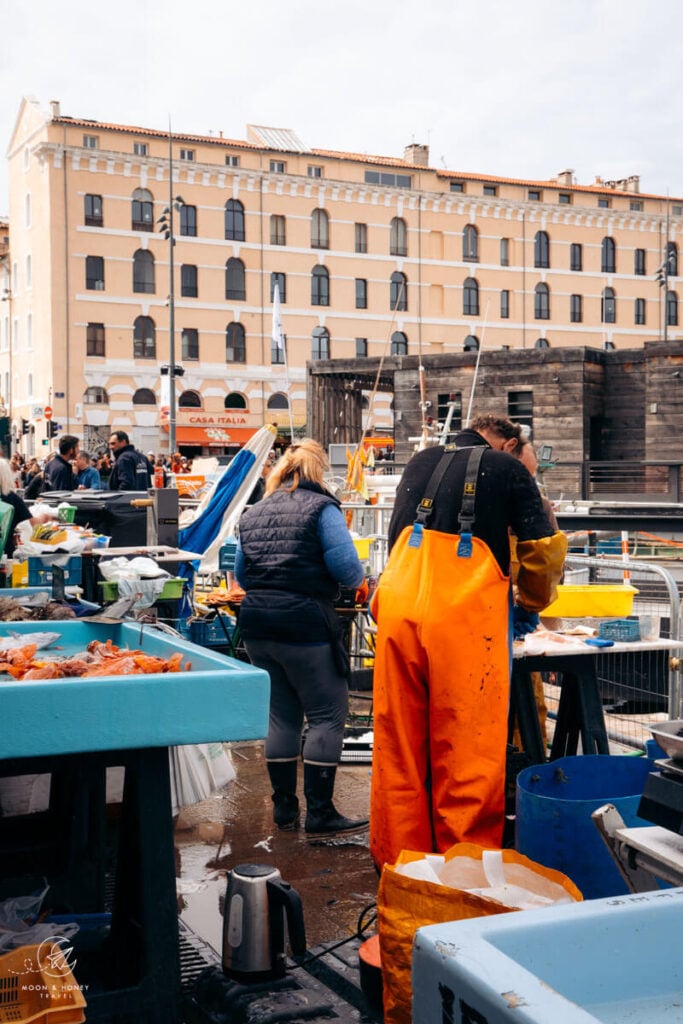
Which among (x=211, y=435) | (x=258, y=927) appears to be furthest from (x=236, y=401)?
(x=258, y=927)

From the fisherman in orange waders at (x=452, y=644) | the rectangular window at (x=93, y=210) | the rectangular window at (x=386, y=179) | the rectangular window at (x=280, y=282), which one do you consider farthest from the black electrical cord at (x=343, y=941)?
the rectangular window at (x=386, y=179)

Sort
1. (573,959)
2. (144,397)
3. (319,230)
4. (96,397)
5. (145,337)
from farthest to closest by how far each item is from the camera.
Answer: (319,230)
(145,337)
(144,397)
(96,397)
(573,959)

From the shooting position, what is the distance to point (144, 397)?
50875 mm

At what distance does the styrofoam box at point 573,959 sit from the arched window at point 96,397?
163 ft

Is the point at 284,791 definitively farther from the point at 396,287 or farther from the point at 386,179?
the point at 386,179

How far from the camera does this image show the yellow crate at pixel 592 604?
550cm

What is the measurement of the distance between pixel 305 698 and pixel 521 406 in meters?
28.5

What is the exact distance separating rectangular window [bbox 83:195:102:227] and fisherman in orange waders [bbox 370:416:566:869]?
49079mm

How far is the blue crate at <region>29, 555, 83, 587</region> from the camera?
6945mm

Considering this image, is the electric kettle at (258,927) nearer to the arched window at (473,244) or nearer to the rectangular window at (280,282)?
the rectangular window at (280,282)

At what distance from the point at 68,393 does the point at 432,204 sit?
22.8m

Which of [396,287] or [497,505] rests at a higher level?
[396,287]

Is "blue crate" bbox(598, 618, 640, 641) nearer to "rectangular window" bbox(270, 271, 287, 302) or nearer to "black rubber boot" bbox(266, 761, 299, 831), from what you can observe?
"black rubber boot" bbox(266, 761, 299, 831)

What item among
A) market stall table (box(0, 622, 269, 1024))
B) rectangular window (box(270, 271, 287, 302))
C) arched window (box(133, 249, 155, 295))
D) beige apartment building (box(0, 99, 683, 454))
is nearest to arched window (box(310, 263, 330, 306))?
beige apartment building (box(0, 99, 683, 454))
